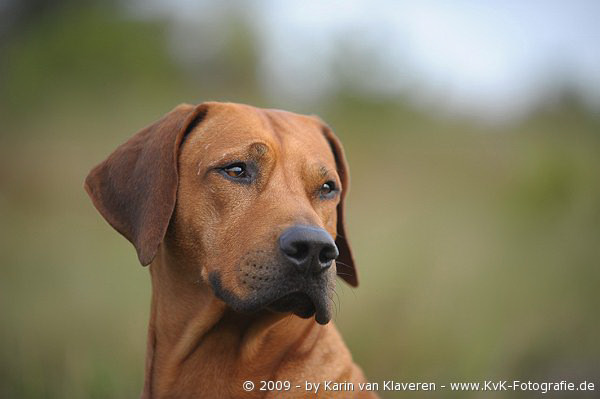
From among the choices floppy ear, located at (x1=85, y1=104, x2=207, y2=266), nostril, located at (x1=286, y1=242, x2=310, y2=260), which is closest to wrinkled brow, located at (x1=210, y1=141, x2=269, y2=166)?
floppy ear, located at (x1=85, y1=104, x2=207, y2=266)

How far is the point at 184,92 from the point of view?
1291 cm

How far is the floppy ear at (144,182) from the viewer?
3.45 metres

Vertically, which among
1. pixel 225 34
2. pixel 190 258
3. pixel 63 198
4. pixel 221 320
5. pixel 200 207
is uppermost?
pixel 200 207

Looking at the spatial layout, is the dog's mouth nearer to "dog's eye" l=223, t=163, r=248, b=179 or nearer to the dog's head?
the dog's head

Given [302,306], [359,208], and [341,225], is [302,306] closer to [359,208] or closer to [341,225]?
[341,225]

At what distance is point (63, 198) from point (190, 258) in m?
7.61

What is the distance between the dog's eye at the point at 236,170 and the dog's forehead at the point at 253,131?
4.2 inches

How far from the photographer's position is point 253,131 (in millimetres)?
3672

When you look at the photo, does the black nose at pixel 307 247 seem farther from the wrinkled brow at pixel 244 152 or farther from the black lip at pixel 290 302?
the wrinkled brow at pixel 244 152

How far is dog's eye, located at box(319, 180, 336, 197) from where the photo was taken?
377 centimetres

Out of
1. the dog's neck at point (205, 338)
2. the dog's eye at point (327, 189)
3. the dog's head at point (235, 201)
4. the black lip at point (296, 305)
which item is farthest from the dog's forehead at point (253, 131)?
the black lip at point (296, 305)

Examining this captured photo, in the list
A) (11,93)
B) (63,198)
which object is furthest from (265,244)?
(11,93)

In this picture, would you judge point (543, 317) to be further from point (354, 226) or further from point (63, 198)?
point (63, 198)

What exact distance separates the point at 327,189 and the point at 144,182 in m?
1.05
